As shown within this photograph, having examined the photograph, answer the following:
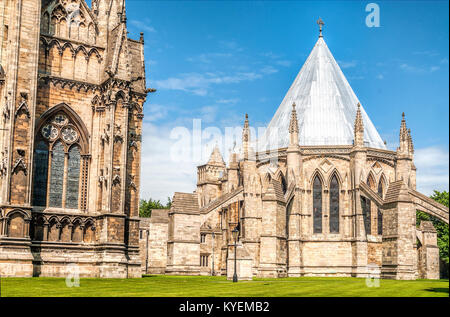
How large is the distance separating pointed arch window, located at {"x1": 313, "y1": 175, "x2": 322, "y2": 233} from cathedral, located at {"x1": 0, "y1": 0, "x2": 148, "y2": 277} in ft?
69.4

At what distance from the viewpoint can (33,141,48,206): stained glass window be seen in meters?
31.4

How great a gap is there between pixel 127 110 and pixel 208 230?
26.7m

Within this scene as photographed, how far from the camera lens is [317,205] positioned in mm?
50688

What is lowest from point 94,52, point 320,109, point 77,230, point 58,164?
point 77,230

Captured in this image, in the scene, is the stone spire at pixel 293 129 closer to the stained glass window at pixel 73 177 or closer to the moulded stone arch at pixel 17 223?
the stained glass window at pixel 73 177

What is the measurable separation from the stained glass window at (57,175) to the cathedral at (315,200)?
10.3m

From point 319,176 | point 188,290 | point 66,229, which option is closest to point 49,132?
point 66,229

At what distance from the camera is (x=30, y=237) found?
98.8 feet

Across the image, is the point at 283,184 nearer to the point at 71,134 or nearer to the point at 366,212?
the point at 366,212

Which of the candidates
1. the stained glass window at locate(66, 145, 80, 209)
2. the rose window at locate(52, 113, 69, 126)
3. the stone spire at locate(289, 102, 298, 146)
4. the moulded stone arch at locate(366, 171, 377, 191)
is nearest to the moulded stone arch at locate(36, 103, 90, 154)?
the rose window at locate(52, 113, 69, 126)

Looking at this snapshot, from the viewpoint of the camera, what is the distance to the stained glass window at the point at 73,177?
32.3 m

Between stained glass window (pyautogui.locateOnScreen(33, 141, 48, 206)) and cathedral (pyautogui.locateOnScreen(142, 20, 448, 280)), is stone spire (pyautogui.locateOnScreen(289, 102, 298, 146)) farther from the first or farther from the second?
stained glass window (pyautogui.locateOnScreen(33, 141, 48, 206))

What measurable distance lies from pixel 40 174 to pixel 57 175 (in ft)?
2.96
